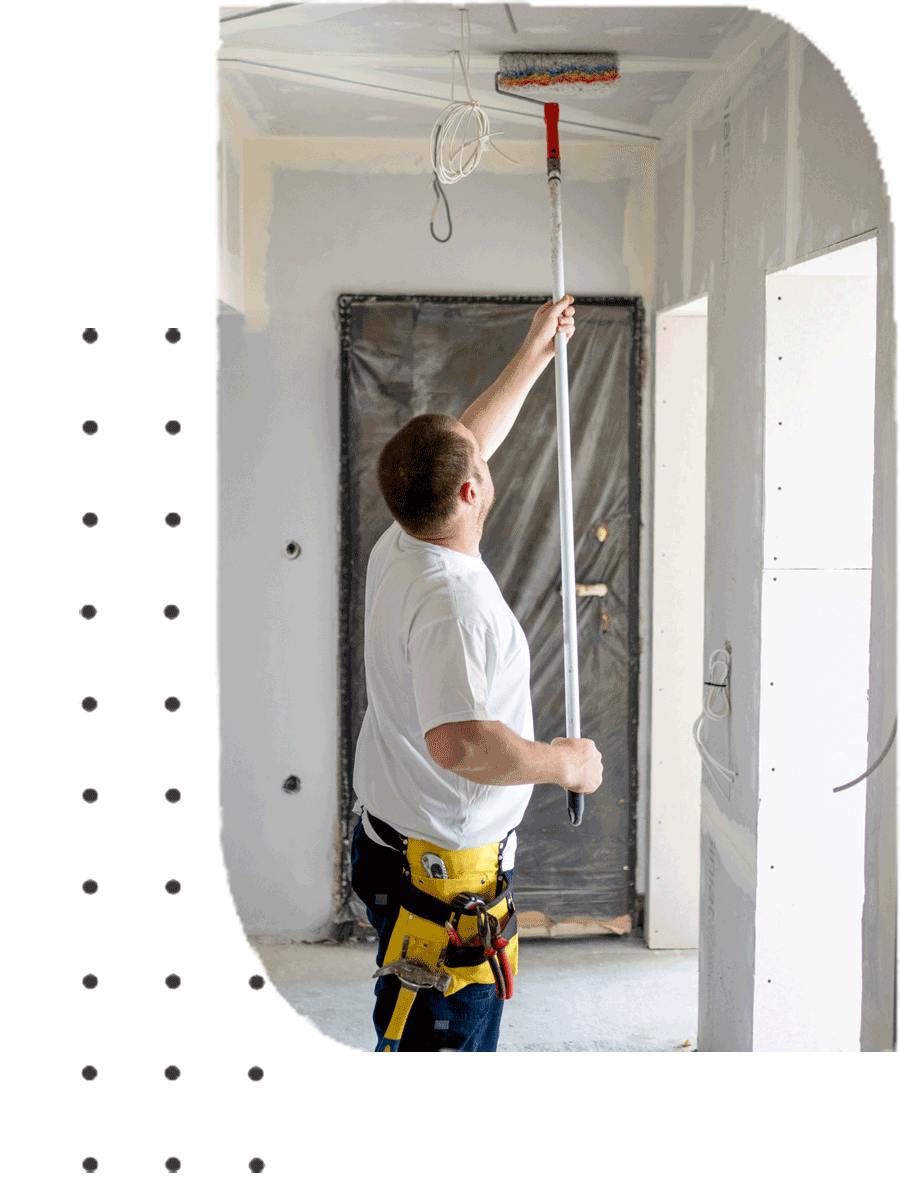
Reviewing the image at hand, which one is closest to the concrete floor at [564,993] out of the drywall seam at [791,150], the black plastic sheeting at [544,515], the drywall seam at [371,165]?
the black plastic sheeting at [544,515]

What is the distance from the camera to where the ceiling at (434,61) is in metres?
1.78

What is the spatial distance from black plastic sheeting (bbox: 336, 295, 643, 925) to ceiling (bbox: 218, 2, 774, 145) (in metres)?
0.51

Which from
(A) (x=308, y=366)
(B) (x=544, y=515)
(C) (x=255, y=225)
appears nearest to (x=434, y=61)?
(C) (x=255, y=225)

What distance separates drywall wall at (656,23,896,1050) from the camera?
48.9 inches

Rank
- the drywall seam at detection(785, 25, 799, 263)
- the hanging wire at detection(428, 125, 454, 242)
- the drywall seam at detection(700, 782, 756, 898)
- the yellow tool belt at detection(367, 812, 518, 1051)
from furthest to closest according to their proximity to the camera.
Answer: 1. the hanging wire at detection(428, 125, 454, 242)
2. the drywall seam at detection(700, 782, 756, 898)
3. the drywall seam at detection(785, 25, 799, 263)
4. the yellow tool belt at detection(367, 812, 518, 1051)

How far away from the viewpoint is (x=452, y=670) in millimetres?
1173

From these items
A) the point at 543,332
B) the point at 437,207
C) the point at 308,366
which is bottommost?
the point at 543,332

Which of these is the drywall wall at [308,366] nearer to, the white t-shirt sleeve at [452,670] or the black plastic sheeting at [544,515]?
the black plastic sheeting at [544,515]

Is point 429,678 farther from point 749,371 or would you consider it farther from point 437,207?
point 437,207

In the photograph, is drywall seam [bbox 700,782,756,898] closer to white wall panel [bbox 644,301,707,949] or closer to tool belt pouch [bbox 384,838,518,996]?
white wall panel [bbox 644,301,707,949]

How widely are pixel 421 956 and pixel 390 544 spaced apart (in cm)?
68

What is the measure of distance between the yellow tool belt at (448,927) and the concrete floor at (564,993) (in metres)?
1.08

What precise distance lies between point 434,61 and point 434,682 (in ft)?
5.36

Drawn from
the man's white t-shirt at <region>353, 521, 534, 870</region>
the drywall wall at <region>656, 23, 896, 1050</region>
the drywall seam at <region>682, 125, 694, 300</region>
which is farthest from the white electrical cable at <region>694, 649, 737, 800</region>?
the drywall seam at <region>682, 125, 694, 300</region>
